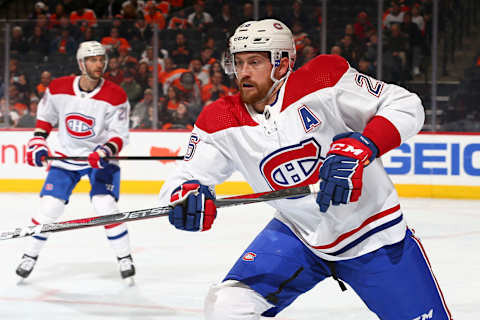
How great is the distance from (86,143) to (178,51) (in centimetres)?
382

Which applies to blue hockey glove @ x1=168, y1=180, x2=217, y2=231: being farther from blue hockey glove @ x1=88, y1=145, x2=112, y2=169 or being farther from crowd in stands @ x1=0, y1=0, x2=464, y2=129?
crowd in stands @ x1=0, y1=0, x2=464, y2=129

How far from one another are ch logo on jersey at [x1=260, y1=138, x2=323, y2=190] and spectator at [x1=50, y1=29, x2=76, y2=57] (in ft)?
20.5

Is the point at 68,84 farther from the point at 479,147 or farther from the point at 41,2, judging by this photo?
the point at 41,2

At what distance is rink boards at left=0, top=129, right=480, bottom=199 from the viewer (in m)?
7.15

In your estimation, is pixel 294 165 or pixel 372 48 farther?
pixel 372 48

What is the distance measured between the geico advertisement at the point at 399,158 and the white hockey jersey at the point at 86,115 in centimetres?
321

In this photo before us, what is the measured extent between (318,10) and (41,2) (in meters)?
4.19

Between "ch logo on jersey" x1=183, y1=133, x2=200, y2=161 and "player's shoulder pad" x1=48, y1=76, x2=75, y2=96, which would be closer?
"ch logo on jersey" x1=183, y1=133, x2=200, y2=161

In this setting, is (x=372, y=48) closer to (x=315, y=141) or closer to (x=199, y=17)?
(x=199, y=17)

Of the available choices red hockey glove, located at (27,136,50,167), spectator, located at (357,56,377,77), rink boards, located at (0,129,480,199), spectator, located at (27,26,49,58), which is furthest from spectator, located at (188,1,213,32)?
red hockey glove, located at (27,136,50,167)

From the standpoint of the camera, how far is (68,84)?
438 cm

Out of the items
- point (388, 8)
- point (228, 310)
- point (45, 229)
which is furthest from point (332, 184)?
point (388, 8)

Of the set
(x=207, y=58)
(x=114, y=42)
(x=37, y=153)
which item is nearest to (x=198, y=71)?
(x=207, y=58)

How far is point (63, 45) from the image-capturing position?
8023mm
